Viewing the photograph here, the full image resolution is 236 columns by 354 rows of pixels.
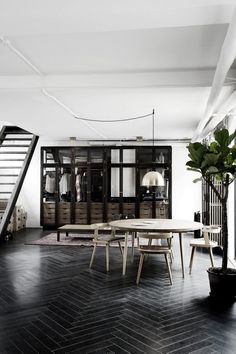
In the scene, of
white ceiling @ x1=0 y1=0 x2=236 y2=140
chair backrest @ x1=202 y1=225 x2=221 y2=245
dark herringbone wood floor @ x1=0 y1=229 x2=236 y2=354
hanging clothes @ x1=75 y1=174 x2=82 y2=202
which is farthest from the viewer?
hanging clothes @ x1=75 y1=174 x2=82 y2=202

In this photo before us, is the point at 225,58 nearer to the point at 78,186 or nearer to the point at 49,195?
the point at 78,186

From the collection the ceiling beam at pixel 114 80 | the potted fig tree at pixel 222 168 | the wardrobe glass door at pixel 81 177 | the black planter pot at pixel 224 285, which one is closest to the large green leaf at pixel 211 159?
the potted fig tree at pixel 222 168

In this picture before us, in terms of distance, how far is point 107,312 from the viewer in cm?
340

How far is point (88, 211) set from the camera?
9.66 metres

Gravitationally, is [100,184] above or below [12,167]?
below

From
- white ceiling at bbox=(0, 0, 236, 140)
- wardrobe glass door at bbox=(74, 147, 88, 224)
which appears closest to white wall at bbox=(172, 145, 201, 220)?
wardrobe glass door at bbox=(74, 147, 88, 224)

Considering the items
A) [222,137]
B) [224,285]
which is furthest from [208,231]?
[222,137]

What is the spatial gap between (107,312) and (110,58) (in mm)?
2749

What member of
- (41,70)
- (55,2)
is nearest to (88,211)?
(41,70)

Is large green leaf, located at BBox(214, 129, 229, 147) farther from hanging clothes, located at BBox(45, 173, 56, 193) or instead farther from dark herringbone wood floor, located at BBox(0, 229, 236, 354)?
hanging clothes, located at BBox(45, 173, 56, 193)

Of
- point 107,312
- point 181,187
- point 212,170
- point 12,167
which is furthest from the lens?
point 181,187

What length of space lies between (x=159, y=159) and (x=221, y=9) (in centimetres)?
735

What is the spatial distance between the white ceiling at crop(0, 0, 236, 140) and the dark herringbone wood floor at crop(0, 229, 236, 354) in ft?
8.45

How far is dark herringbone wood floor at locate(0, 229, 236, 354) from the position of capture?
2709mm
